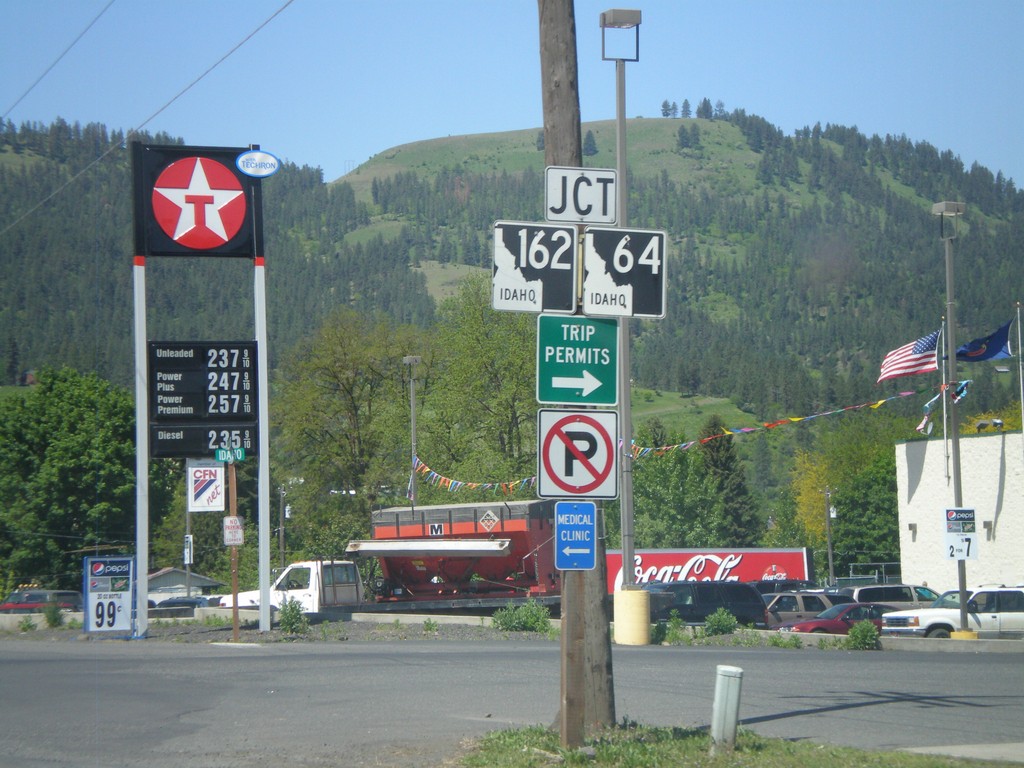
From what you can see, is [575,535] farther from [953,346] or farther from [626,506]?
[953,346]

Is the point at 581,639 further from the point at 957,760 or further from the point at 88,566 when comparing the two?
the point at 88,566

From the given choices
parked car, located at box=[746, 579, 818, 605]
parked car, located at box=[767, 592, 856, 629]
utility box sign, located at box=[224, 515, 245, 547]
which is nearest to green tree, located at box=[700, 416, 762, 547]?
parked car, located at box=[746, 579, 818, 605]

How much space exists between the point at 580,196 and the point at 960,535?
19.2 metres

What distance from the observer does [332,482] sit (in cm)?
5391

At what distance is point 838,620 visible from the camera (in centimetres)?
2867

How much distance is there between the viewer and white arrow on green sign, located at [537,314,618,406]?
8594 mm

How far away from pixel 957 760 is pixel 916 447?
39.8 meters

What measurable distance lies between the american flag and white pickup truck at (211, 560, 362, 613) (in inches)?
659

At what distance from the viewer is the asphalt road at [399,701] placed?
9.62m

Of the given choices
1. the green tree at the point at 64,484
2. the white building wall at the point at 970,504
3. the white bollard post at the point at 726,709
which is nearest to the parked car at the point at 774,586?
the white building wall at the point at 970,504

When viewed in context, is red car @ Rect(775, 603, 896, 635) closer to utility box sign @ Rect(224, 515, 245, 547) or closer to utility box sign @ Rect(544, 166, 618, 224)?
utility box sign @ Rect(224, 515, 245, 547)

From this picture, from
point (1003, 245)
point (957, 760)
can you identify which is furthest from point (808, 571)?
point (1003, 245)

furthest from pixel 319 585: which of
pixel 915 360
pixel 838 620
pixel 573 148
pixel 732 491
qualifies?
pixel 732 491

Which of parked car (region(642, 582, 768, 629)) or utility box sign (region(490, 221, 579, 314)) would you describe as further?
parked car (region(642, 582, 768, 629))
